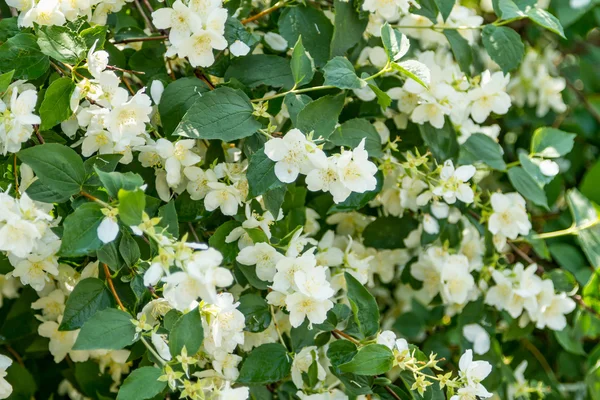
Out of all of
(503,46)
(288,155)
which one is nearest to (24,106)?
(288,155)

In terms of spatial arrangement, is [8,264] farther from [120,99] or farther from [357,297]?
[357,297]

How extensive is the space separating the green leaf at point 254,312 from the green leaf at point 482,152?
0.47 m

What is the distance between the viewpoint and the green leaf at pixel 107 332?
818 mm

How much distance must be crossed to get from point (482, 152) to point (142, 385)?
73 centimetres

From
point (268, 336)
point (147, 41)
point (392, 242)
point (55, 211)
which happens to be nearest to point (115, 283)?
point (55, 211)

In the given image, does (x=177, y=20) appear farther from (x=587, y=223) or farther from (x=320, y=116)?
(x=587, y=223)

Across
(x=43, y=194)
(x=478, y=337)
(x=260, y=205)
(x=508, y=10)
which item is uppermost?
(x=508, y=10)

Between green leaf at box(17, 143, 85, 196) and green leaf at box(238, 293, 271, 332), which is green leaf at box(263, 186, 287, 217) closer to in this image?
green leaf at box(238, 293, 271, 332)

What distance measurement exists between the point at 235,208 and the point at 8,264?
34 cm

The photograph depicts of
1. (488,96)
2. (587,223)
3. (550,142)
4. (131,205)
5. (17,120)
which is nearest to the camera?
(131,205)

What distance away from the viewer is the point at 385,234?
123cm

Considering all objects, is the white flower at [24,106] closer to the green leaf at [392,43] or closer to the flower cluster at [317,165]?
the flower cluster at [317,165]

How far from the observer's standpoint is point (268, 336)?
1077 mm

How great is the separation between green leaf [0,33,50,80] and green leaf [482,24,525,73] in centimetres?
72
